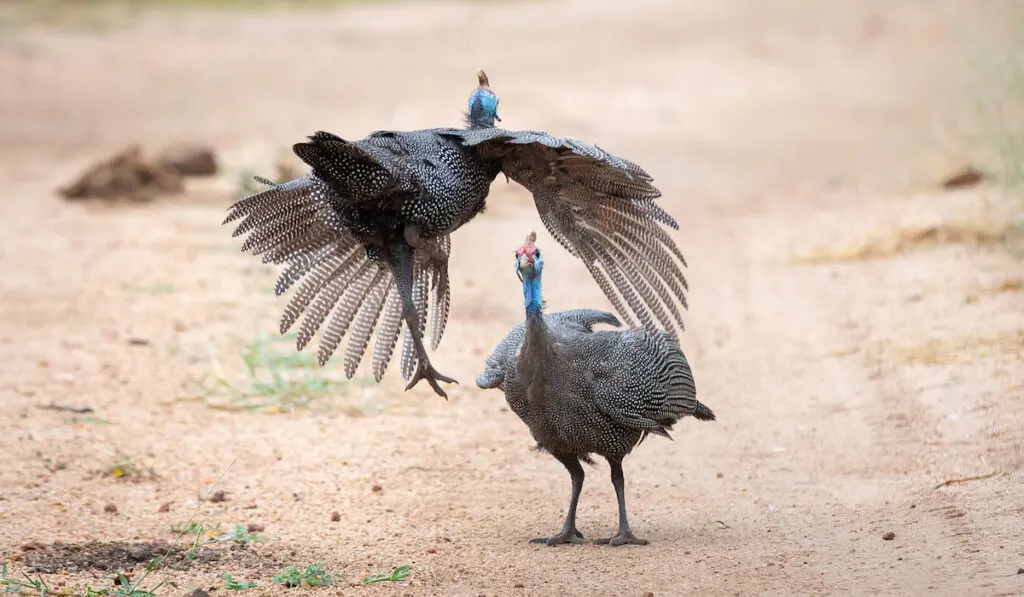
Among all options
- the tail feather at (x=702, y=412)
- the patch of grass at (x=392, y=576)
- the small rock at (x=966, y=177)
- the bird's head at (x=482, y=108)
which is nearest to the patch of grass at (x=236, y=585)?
the patch of grass at (x=392, y=576)

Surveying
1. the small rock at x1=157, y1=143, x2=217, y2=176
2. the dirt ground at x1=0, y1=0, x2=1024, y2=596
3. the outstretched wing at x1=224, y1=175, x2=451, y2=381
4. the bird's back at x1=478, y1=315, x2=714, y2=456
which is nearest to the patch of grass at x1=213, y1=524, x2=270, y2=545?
the dirt ground at x1=0, y1=0, x2=1024, y2=596

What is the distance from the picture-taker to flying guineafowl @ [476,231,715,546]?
5047 millimetres

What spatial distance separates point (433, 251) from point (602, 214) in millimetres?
712

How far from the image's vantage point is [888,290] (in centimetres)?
827

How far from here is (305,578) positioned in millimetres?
4578

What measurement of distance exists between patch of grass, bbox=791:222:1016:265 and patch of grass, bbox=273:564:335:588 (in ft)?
17.9

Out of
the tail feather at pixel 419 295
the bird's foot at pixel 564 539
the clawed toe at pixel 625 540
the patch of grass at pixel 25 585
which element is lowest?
the patch of grass at pixel 25 585

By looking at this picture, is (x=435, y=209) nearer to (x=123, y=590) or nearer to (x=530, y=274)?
(x=530, y=274)

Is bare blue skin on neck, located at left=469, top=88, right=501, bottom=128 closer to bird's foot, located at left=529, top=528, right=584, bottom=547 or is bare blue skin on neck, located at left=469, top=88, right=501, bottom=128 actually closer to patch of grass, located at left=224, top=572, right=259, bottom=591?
bird's foot, located at left=529, top=528, right=584, bottom=547

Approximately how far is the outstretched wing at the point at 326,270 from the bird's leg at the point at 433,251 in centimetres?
5

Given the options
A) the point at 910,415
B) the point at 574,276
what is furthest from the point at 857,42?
the point at 910,415

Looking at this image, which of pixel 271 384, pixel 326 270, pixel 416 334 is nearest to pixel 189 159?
pixel 271 384

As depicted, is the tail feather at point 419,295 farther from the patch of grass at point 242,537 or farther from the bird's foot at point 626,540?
the bird's foot at point 626,540

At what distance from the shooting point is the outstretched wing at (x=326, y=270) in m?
5.32
